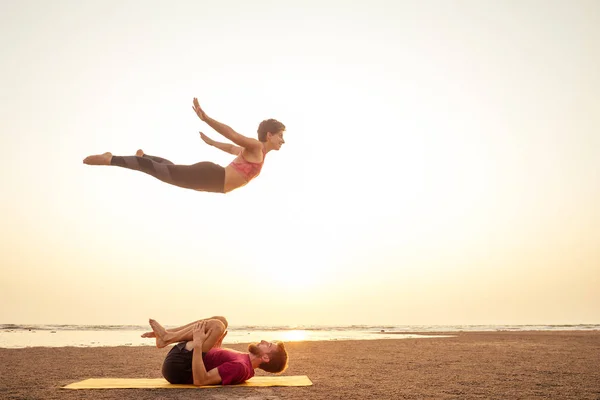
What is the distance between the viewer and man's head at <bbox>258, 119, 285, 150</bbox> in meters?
7.68

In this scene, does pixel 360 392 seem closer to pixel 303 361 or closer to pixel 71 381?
pixel 71 381

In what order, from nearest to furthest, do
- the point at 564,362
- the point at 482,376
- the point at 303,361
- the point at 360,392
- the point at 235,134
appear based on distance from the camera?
the point at 235,134, the point at 360,392, the point at 482,376, the point at 564,362, the point at 303,361

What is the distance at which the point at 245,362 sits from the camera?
8578mm

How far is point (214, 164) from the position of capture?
7355mm

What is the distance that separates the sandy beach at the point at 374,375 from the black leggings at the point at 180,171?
2.86m

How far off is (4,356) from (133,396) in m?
8.61

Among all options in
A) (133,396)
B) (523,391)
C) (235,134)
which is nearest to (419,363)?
(523,391)

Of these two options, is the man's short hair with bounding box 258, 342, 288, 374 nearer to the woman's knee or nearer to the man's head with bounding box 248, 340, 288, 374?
the man's head with bounding box 248, 340, 288, 374

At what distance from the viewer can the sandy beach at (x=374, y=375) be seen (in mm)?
7836

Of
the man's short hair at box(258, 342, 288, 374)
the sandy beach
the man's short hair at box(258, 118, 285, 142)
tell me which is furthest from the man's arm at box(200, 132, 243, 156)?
the sandy beach

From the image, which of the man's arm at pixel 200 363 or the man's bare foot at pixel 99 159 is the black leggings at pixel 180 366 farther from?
the man's bare foot at pixel 99 159

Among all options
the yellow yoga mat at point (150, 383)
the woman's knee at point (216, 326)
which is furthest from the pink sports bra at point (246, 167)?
the yellow yoga mat at point (150, 383)

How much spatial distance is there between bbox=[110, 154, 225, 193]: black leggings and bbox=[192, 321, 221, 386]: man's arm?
7.23 feet

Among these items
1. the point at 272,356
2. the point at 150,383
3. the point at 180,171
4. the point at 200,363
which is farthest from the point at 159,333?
the point at 180,171
